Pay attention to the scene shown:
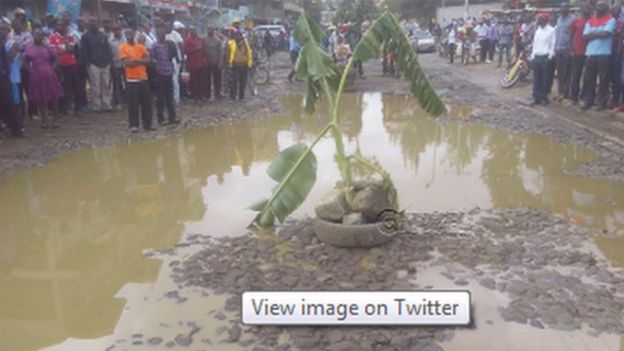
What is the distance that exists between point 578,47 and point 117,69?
9.69 meters

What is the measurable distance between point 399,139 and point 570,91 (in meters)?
4.66

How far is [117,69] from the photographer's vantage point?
41.3 ft

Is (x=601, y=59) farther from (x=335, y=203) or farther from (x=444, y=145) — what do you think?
(x=335, y=203)

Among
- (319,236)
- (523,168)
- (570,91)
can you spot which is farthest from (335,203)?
(570,91)

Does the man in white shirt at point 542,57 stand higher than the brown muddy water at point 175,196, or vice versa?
the man in white shirt at point 542,57

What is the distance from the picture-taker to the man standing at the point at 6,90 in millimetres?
9414

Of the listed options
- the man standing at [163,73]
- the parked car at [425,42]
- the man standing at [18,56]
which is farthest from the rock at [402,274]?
the parked car at [425,42]

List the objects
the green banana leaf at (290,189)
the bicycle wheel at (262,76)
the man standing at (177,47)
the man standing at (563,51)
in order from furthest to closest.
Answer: the bicycle wheel at (262,76), the man standing at (177,47), the man standing at (563,51), the green banana leaf at (290,189)

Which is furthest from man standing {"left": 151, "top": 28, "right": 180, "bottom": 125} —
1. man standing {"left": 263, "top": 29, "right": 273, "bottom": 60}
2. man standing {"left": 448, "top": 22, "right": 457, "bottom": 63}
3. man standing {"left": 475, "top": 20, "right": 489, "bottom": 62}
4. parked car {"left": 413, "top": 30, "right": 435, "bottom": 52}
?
parked car {"left": 413, "top": 30, "right": 435, "bottom": 52}

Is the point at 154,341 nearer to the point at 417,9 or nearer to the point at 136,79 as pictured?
the point at 136,79

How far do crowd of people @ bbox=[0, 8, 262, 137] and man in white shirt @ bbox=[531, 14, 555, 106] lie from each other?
689cm

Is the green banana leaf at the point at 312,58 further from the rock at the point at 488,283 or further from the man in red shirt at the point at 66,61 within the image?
the man in red shirt at the point at 66,61

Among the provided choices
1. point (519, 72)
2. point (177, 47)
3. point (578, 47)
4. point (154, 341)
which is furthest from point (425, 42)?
point (154, 341)

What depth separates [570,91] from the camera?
12070 mm
